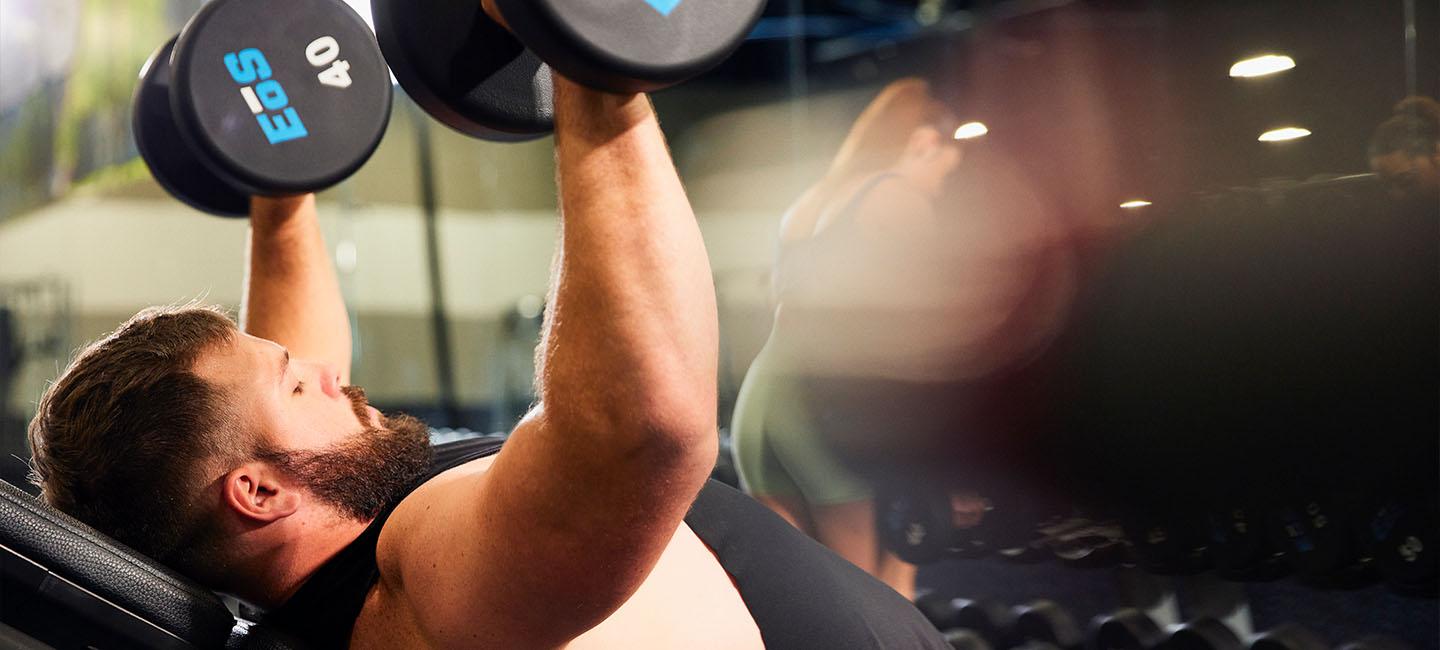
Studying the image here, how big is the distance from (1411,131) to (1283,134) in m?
0.16

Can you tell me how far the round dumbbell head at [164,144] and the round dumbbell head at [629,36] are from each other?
1054mm

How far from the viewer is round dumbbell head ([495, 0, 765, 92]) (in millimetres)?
601

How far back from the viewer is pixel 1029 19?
1.88m

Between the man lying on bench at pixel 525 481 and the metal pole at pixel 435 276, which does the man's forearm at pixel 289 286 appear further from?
the metal pole at pixel 435 276

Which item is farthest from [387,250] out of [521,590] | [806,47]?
[521,590]

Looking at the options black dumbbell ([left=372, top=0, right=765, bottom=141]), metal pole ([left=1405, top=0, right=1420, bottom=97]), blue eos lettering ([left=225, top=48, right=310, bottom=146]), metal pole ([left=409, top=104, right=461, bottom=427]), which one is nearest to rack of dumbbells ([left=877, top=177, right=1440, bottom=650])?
metal pole ([left=1405, top=0, right=1420, bottom=97])

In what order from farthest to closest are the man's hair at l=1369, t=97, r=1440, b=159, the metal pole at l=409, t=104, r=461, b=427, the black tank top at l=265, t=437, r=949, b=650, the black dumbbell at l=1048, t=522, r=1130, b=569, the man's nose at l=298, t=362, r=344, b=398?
the metal pole at l=409, t=104, r=461, b=427
the black dumbbell at l=1048, t=522, r=1130, b=569
the man's hair at l=1369, t=97, r=1440, b=159
the man's nose at l=298, t=362, r=344, b=398
the black tank top at l=265, t=437, r=949, b=650

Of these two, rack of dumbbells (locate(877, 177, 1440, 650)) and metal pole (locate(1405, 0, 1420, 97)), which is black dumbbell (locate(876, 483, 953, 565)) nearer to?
rack of dumbbells (locate(877, 177, 1440, 650))

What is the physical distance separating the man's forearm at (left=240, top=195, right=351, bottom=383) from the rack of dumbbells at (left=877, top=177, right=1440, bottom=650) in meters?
1.19

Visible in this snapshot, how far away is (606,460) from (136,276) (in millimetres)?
4265

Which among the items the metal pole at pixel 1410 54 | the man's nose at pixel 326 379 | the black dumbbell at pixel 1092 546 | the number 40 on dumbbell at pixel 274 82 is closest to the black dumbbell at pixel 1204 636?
the black dumbbell at pixel 1092 546

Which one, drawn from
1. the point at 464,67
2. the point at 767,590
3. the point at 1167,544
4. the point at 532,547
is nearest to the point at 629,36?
the point at 464,67

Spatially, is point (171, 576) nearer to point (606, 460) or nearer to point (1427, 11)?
point (606, 460)

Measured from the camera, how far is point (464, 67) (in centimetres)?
78
